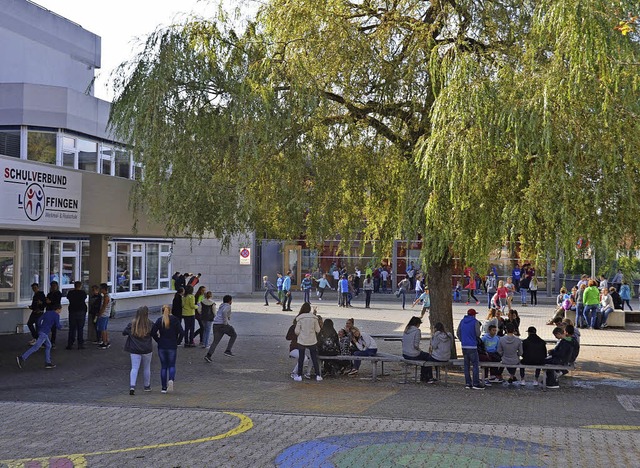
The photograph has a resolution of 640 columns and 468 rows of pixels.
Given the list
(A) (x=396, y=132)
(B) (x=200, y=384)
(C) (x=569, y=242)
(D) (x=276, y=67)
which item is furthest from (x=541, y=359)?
(D) (x=276, y=67)

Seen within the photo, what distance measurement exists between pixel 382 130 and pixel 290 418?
7332 millimetres

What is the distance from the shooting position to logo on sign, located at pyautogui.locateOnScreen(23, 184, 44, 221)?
16.0m

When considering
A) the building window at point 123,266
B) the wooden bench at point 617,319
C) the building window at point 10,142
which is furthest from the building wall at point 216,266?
the wooden bench at point 617,319

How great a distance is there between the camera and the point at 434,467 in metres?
8.66

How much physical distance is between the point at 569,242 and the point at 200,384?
23.5 feet

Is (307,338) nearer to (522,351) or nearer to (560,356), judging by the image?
(522,351)

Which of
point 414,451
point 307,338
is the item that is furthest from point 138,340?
point 414,451

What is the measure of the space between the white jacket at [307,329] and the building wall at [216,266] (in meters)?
30.2

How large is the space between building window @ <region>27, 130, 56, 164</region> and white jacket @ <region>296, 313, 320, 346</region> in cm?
1215

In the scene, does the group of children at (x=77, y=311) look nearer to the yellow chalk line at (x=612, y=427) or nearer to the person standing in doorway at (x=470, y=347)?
the person standing in doorway at (x=470, y=347)

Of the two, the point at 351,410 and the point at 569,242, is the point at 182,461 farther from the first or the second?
the point at 569,242

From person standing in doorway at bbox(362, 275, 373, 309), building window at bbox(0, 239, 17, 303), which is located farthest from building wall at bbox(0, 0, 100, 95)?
person standing in doorway at bbox(362, 275, 373, 309)

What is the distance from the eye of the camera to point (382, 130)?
16938 mm

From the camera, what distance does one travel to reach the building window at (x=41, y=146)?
24.8 metres
